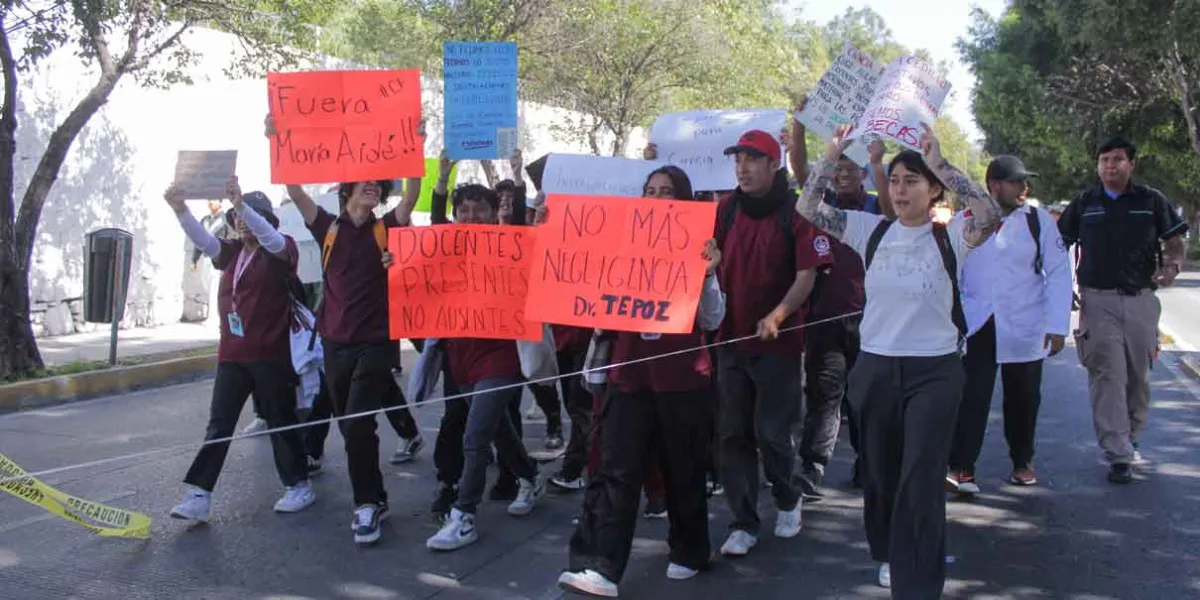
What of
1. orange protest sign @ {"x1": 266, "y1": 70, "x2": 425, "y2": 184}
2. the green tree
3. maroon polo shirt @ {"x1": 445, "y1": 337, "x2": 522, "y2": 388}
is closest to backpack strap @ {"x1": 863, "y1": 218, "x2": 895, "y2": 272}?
maroon polo shirt @ {"x1": 445, "y1": 337, "x2": 522, "y2": 388}

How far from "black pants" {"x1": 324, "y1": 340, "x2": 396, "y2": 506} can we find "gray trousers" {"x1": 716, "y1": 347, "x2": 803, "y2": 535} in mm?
1652

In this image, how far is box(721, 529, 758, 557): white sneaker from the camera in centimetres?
516

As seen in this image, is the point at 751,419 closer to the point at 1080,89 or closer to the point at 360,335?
the point at 360,335

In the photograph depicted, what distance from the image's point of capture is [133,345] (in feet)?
45.0

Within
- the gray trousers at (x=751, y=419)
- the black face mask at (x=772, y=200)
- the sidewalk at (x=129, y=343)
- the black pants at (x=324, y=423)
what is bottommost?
the sidewalk at (x=129, y=343)

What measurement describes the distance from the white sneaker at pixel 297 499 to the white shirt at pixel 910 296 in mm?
3251

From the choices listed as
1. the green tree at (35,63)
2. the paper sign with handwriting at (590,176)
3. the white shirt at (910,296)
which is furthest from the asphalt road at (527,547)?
Answer: the green tree at (35,63)

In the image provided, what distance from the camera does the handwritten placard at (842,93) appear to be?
560 cm

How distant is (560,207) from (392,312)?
1.03m

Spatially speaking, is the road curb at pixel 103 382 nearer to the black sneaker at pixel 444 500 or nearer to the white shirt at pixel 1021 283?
the black sneaker at pixel 444 500

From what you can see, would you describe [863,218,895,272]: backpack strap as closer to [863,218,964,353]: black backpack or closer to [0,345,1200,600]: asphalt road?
[863,218,964,353]: black backpack

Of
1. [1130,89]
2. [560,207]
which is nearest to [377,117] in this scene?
[560,207]

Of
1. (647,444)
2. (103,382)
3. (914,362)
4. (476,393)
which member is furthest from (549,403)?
(103,382)

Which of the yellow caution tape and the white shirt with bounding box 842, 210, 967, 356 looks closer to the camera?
the white shirt with bounding box 842, 210, 967, 356
